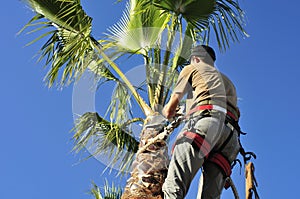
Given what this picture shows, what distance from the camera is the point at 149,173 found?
535cm

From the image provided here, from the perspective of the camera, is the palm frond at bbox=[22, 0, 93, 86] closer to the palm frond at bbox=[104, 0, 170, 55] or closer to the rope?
the palm frond at bbox=[104, 0, 170, 55]

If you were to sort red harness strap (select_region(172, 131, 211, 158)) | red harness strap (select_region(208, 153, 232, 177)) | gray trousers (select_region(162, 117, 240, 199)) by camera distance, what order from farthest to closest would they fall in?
1. red harness strap (select_region(208, 153, 232, 177))
2. red harness strap (select_region(172, 131, 211, 158))
3. gray trousers (select_region(162, 117, 240, 199))

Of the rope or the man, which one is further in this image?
the rope

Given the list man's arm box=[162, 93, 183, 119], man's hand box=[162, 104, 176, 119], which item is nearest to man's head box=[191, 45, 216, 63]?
man's arm box=[162, 93, 183, 119]

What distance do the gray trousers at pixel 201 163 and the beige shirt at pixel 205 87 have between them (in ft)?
0.67

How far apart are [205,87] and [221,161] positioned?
0.59m

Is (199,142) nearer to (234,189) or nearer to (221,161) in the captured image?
(221,161)

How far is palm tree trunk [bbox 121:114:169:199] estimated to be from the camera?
527 centimetres

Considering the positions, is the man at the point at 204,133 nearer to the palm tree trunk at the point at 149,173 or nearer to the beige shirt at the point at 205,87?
the beige shirt at the point at 205,87

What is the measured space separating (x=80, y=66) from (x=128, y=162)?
1597 millimetres

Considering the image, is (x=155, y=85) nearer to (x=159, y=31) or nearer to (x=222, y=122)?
(x=159, y=31)

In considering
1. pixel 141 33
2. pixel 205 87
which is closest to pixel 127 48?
pixel 141 33

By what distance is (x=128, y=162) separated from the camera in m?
7.21

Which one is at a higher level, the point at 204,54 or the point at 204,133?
the point at 204,54
